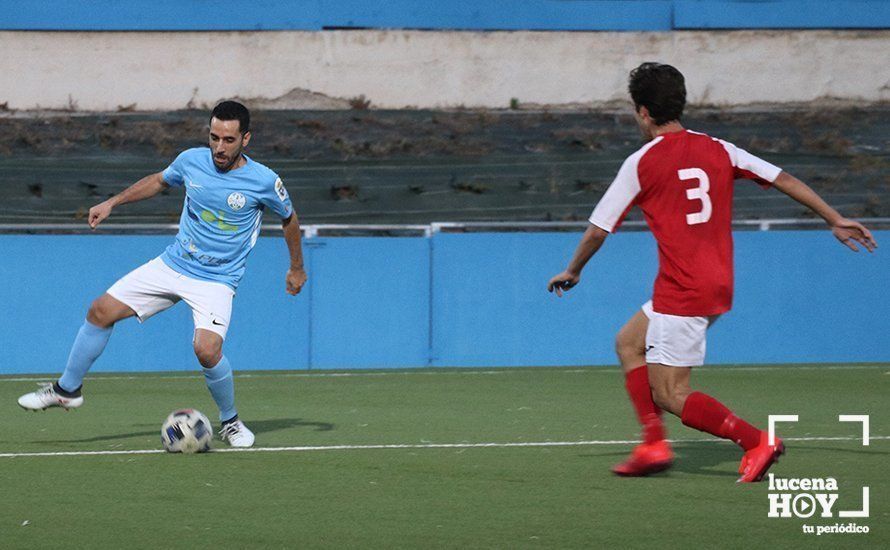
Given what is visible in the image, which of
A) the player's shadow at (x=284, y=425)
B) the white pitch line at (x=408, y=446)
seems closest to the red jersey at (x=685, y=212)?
the white pitch line at (x=408, y=446)

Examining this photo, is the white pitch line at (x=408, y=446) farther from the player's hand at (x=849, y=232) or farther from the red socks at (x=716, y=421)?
the player's hand at (x=849, y=232)

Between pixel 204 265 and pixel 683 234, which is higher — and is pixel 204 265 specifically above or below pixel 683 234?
below

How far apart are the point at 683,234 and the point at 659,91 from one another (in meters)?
0.62

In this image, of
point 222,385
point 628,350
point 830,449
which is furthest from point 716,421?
point 222,385

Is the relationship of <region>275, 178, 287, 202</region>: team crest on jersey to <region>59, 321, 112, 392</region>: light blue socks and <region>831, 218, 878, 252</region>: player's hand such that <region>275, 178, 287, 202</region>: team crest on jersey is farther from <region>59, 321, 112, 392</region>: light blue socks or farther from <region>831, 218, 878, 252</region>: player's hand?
<region>831, 218, 878, 252</region>: player's hand

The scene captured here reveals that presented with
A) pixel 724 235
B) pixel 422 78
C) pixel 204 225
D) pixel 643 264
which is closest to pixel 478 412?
pixel 204 225

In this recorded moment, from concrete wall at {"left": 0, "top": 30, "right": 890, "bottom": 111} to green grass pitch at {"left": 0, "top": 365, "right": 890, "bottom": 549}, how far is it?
1409 cm

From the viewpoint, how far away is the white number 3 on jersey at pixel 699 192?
238 inches

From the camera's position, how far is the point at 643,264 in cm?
1523

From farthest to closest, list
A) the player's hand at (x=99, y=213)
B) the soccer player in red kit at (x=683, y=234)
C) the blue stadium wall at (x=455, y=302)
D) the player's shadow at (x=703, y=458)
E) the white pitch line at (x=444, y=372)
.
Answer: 1. the blue stadium wall at (x=455, y=302)
2. the white pitch line at (x=444, y=372)
3. the player's hand at (x=99, y=213)
4. the player's shadow at (x=703, y=458)
5. the soccer player in red kit at (x=683, y=234)

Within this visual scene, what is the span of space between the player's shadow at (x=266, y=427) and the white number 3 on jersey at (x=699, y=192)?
331 cm

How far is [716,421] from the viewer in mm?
6066

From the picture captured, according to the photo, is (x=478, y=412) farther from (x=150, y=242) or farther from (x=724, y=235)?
(x=150, y=242)

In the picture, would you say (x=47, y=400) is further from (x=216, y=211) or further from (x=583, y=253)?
(x=583, y=253)
